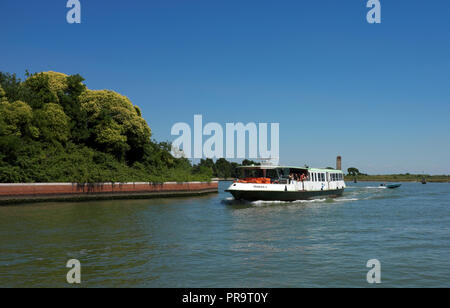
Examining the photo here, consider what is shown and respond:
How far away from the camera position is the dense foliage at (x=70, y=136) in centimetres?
4150

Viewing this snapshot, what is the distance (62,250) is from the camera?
15.3m

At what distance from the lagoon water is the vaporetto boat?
10.7 meters

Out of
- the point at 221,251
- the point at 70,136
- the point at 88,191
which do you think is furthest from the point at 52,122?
the point at 221,251

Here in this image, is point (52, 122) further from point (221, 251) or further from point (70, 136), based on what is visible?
point (221, 251)

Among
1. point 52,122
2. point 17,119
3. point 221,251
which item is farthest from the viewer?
point 52,122

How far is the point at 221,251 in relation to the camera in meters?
15.6

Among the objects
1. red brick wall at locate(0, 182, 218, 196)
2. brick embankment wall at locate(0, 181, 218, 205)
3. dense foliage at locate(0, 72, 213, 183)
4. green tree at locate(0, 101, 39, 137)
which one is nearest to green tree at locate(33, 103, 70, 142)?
dense foliage at locate(0, 72, 213, 183)

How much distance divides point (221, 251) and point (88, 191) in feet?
106

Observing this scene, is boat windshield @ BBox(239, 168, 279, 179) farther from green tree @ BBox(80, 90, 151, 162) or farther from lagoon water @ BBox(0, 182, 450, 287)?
green tree @ BBox(80, 90, 151, 162)

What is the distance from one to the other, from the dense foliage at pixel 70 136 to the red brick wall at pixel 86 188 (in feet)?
2.62

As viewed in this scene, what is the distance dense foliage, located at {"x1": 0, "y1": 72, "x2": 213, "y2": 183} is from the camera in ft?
136
